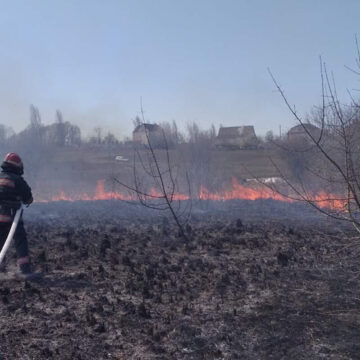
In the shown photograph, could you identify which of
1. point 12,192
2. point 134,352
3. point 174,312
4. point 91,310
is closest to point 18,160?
point 12,192

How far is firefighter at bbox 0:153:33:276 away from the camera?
23.6 ft

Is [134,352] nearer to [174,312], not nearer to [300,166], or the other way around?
[174,312]

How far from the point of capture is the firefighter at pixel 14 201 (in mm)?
7188

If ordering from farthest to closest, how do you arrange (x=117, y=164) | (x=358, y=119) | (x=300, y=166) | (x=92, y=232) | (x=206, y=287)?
(x=117, y=164) → (x=300, y=166) → (x=92, y=232) → (x=206, y=287) → (x=358, y=119)

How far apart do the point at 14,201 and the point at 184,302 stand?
3454 mm

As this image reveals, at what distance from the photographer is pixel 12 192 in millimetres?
7551

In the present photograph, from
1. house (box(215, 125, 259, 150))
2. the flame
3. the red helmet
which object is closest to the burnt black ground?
the red helmet

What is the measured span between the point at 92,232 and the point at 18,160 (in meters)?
4.03

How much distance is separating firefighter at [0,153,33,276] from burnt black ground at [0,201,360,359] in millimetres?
474

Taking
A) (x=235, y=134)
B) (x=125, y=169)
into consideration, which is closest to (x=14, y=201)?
(x=125, y=169)

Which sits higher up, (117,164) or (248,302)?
(117,164)

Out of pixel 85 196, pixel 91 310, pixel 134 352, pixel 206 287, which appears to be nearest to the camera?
pixel 134 352

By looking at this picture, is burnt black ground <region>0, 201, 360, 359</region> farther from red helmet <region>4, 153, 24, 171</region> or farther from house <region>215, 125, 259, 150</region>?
house <region>215, 125, 259, 150</region>

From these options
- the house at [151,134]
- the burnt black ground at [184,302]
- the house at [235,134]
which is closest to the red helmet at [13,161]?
the burnt black ground at [184,302]
